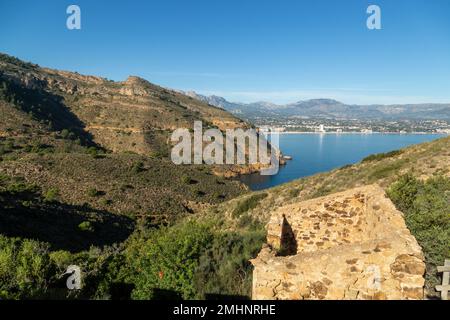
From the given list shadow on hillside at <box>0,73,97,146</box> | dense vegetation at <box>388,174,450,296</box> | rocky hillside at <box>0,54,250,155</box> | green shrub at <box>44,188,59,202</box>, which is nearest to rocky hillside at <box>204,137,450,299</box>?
dense vegetation at <box>388,174,450,296</box>

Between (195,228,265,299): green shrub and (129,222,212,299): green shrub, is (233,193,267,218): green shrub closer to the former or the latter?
(195,228,265,299): green shrub

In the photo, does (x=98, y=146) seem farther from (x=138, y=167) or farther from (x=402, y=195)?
(x=402, y=195)

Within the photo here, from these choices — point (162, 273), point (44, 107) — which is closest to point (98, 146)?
point (44, 107)

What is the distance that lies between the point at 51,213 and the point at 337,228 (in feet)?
96.7

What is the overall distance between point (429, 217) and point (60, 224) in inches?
1138

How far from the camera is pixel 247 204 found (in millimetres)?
29562

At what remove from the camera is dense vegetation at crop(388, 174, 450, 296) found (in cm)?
884

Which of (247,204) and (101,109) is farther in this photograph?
(101,109)

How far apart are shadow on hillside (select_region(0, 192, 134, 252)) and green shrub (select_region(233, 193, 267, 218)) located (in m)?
11.2

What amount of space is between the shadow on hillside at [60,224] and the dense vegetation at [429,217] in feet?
71.9

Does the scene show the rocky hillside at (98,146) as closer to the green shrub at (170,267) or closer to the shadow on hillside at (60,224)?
the shadow on hillside at (60,224)

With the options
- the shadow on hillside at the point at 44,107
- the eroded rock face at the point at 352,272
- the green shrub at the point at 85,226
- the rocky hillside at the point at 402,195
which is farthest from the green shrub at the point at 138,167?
the eroded rock face at the point at 352,272

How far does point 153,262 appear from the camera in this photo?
28.9 ft

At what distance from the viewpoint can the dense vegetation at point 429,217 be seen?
8836 millimetres
